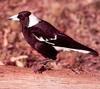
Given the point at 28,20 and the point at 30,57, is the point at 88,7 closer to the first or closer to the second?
the point at 30,57

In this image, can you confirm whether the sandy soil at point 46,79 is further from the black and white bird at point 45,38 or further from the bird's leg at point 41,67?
the black and white bird at point 45,38

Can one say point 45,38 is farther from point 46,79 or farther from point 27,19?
point 46,79

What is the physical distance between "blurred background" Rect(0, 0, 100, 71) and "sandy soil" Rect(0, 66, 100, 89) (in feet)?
1.60

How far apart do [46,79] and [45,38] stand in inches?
11.3

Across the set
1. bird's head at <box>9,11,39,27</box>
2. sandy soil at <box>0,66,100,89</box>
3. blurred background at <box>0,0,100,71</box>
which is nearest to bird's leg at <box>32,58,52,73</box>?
sandy soil at <box>0,66,100,89</box>

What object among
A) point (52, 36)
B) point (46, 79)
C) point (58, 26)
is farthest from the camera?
point (58, 26)

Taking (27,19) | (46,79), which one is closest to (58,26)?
(27,19)

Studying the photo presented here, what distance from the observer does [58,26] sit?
16.3 feet

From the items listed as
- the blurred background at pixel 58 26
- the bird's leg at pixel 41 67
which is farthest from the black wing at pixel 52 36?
the blurred background at pixel 58 26

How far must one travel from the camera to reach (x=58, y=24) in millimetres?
4973

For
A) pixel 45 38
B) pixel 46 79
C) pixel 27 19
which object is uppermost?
pixel 27 19

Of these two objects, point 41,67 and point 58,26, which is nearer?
point 41,67

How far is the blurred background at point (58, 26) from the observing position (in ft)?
13.2

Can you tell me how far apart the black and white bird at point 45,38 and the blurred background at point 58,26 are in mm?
445
